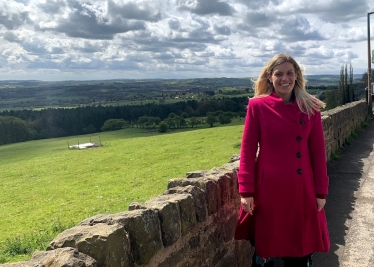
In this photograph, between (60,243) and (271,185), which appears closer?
(60,243)

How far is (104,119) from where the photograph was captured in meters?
95.7

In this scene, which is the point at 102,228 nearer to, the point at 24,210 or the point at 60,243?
the point at 60,243

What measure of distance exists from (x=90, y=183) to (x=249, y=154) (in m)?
14.0

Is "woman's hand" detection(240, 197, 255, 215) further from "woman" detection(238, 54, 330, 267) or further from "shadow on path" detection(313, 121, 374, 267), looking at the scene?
"shadow on path" detection(313, 121, 374, 267)

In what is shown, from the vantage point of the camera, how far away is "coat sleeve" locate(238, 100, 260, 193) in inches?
129

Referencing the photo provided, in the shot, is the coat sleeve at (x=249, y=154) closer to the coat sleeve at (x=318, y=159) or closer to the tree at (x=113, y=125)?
the coat sleeve at (x=318, y=159)

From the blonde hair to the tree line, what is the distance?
6089 centimetres

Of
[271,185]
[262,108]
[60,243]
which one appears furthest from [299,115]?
[60,243]

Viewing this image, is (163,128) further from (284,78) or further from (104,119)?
(284,78)

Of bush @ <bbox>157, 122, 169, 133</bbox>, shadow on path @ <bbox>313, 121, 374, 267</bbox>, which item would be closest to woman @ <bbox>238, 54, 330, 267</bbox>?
shadow on path @ <bbox>313, 121, 374, 267</bbox>

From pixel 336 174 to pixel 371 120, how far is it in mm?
12897

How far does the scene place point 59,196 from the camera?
48.1 feet

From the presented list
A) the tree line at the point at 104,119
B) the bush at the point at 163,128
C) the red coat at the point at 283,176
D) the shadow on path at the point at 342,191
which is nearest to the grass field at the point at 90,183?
the shadow on path at the point at 342,191

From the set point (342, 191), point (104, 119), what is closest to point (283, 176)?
point (342, 191)
